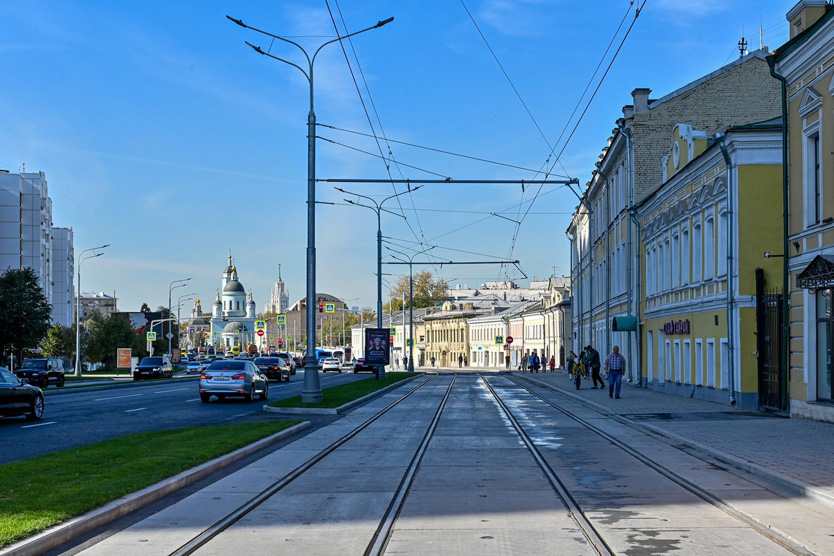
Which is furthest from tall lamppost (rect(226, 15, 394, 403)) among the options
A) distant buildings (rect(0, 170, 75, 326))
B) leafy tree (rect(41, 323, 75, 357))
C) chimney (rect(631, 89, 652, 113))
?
distant buildings (rect(0, 170, 75, 326))

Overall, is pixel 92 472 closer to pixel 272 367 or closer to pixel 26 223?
pixel 272 367

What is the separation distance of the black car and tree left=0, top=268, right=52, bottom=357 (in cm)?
3195

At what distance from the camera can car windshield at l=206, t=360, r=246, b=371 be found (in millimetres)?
34562

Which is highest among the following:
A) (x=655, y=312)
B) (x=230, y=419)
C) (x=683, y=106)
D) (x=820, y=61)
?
(x=683, y=106)

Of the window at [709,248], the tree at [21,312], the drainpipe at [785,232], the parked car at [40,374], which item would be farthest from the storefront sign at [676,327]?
the tree at [21,312]

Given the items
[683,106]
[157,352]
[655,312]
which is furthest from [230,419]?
[157,352]

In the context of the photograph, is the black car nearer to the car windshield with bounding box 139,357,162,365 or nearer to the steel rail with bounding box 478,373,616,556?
the steel rail with bounding box 478,373,616,556

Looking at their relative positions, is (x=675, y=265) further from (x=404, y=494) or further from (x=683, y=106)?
(x=404, y=494)

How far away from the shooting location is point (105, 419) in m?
24.7

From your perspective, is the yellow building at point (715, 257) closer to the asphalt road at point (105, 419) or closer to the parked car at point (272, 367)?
the asphalt road at point (105, 419)

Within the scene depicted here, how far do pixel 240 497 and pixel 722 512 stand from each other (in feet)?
17.3

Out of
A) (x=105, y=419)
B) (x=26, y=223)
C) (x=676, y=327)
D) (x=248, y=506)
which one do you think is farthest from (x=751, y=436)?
(x=26, y=223)

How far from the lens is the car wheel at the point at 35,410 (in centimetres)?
2436

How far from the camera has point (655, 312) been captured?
3791 centimetres
